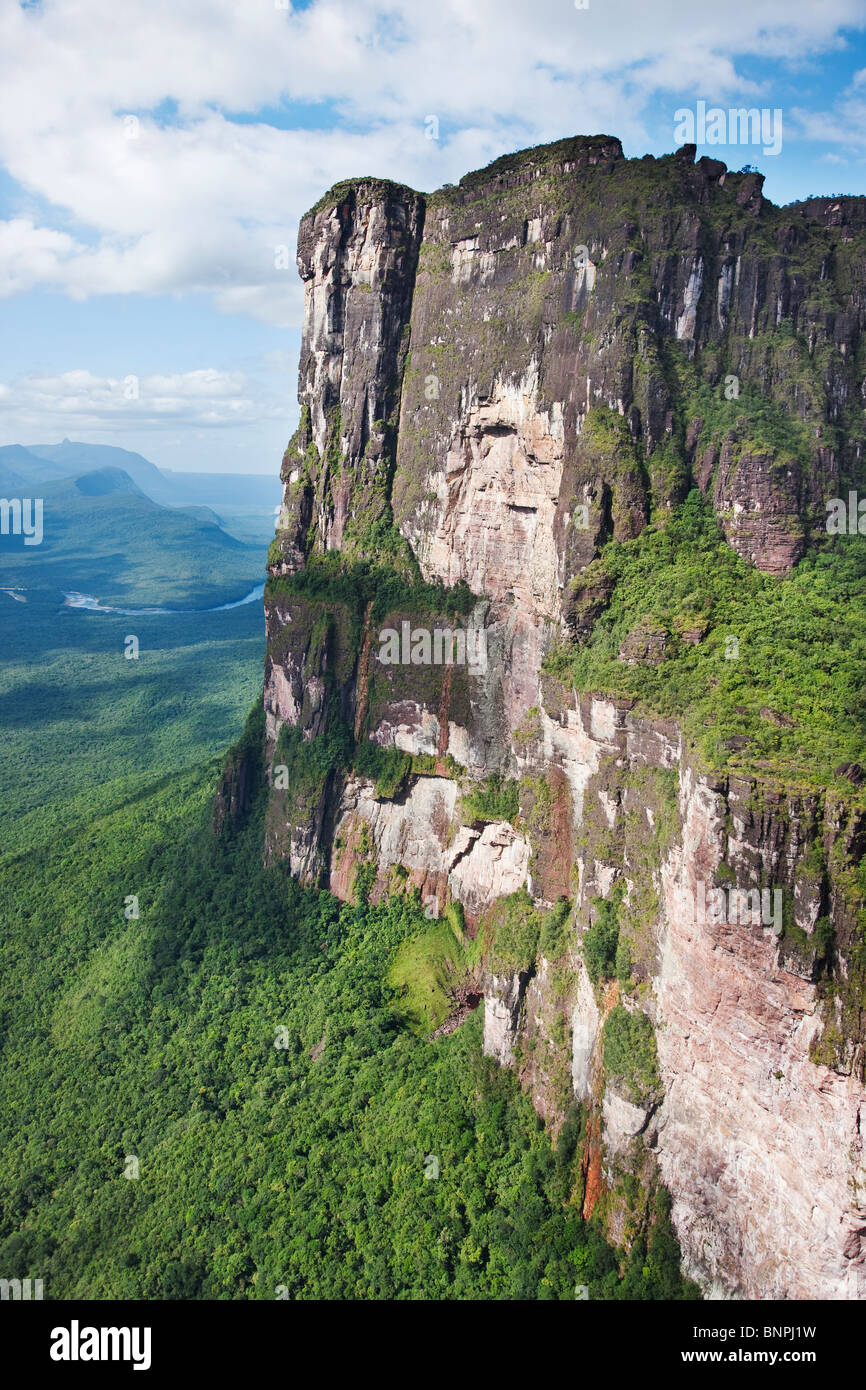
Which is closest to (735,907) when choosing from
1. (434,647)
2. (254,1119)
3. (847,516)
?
(847,516)

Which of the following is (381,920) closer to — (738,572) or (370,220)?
(738,572)

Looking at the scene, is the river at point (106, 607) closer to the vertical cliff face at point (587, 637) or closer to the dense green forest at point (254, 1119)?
the dense green forest at point (254, 1119)

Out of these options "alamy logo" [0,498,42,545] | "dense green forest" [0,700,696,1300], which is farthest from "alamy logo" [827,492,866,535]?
"alamy logo" [0,498,42,545]

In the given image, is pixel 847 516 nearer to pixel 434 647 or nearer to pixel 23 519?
pixel 434 647

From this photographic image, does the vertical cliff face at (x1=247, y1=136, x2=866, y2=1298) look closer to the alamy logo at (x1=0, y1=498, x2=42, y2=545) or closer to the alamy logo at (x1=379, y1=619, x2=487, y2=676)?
the alamy logo at (x1=379, y1=619, x2=487, y2=676)

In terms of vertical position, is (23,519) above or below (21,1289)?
above
